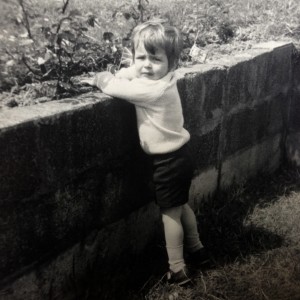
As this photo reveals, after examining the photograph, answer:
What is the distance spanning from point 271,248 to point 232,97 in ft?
3.97

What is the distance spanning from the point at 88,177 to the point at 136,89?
55cm

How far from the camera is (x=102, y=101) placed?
96.0 inches

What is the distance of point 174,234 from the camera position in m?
2.78

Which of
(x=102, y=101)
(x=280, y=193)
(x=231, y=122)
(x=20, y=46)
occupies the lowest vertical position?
(x=280, y=193)

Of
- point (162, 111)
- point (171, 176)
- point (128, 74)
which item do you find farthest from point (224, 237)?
point (128, 74)

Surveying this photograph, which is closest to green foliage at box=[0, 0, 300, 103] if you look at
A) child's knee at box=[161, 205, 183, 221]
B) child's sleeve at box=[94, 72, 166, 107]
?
child's sleeve at box=[94, 72, 166, 107]

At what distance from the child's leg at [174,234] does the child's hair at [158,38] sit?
0.93 metres

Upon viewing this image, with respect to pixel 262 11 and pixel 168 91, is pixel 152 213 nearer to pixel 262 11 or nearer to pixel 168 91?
pixel 168 91

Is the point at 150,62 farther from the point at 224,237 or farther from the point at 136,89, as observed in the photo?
the point at 224,237

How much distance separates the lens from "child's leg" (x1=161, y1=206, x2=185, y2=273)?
2775 millimetres

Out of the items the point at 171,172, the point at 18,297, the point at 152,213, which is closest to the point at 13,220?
the point at 18,297

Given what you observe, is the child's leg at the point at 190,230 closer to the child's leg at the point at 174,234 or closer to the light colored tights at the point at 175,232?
the light colored tights at the point at 175,232

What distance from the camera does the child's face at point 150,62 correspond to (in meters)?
2.49

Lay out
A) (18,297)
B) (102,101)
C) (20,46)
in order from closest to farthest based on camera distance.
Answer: (18,297)
(102,101)
(20,46)
